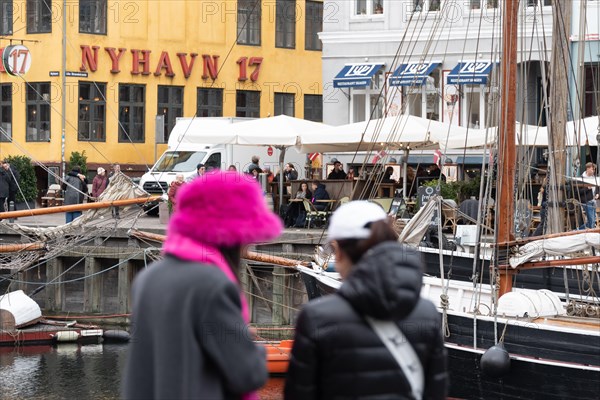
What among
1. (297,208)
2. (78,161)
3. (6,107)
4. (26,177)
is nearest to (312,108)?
(78,161)

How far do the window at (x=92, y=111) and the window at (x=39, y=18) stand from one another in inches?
88.7

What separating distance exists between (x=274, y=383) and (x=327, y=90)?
788 inches

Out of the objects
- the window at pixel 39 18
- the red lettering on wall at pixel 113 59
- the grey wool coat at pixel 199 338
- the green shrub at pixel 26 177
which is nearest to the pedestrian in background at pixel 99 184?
the green shrub at pixel 26 177

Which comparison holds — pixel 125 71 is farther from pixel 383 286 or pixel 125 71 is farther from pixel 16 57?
pixel 383 286

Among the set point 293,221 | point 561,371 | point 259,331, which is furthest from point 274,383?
point 293,221

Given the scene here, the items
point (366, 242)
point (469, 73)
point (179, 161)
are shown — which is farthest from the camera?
point (179, 161)

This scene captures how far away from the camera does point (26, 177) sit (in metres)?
36.8

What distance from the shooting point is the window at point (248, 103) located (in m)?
48.3

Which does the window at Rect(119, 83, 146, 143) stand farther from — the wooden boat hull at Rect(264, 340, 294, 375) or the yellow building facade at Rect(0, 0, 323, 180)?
the wooden boat hull at Rect(264, 340, 294, 375)

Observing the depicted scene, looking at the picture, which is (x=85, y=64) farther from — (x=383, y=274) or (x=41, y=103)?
(x=383, y=274)

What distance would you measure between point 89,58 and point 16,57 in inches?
133

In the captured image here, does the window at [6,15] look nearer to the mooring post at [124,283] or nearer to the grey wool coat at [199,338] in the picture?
the mooring post at [124,283]

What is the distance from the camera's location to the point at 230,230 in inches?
186

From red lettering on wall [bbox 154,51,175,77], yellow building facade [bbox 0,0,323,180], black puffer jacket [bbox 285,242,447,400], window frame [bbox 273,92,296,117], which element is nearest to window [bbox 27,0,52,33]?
yellow building facade [bbox 0,0,323,180]
